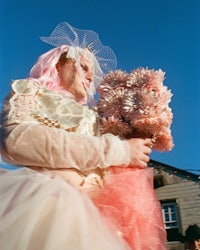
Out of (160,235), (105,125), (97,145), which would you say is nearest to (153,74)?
(105,125)

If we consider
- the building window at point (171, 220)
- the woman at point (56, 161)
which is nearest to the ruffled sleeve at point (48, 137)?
the woman at point (56, 161)

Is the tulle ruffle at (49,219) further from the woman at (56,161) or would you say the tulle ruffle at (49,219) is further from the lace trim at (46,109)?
the lace trim at (46,109)

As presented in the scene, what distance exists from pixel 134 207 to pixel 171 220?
30.9 ft

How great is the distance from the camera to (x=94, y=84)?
1913 millimetres

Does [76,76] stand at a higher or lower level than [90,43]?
lower

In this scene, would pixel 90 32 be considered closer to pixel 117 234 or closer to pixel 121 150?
pixel 121 150

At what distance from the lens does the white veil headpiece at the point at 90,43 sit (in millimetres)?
1899

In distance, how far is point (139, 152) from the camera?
4.44 ft

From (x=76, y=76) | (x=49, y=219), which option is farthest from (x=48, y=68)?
→ (x=49, y=219)

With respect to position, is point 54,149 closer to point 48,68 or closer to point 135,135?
point 135,135

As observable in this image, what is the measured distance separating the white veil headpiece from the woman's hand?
0.53 metres

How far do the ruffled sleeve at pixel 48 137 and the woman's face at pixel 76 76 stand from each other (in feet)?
0.79

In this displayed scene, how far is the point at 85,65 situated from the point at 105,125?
1.49 feet

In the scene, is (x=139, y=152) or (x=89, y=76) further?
(x=89, y=76)
